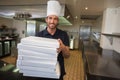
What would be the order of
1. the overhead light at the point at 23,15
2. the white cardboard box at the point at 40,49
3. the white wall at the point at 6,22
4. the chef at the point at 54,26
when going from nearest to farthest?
the white cardboard box at the point at 40,49 → the chef at the point at 54,26 → the overhead light at the point at 23,15 → the white wall at the point at 6,22

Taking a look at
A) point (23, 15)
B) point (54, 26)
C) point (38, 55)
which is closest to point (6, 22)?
point (23, 15)

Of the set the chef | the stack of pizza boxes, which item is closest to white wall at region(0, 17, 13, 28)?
the chef

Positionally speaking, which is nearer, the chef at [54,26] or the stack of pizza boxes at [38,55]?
the stack of pizza boxes at [38,55]

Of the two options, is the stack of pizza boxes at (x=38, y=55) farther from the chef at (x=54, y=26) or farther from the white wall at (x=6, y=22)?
the white wall at (x=6, y=22)

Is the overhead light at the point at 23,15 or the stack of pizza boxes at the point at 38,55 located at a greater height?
the overhead light at the point at 23,15

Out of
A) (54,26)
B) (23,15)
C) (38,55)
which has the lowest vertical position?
(38,55)

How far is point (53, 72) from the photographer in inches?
33.2

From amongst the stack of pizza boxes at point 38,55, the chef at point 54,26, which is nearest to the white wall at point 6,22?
the chef at point 54,26

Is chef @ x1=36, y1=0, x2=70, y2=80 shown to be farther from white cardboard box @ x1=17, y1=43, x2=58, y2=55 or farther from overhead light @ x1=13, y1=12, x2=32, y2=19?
overhead light @ x1=13, y1=12, x2=32, y2=19

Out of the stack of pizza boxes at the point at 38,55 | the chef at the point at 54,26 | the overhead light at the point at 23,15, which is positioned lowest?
the stack of pizza boxes at the point at 38,55

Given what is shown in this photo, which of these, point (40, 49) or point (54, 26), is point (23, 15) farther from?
point (40, 49)

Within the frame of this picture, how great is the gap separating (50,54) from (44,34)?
459 mm

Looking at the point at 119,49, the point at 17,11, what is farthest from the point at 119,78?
the point at 17,11

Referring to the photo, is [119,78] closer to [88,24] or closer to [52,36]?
[52,36]
